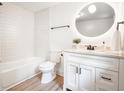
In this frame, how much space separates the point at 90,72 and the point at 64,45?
122 centimetres

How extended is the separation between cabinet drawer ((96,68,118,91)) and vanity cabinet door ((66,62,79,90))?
1.26ft

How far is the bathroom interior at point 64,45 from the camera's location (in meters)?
1.31

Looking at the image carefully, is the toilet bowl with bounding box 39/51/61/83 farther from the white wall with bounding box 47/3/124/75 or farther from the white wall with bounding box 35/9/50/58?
the white wall with bounding box 35/9/50/58

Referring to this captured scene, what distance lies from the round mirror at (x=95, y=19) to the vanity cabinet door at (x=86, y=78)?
85cm

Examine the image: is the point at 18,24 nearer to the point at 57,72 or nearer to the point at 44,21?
the point at 44,21

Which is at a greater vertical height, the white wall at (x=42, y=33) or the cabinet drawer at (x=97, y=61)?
the white wall at (x=42, y=33)

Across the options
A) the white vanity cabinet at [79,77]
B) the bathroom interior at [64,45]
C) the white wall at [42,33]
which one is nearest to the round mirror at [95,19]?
the bathroom interior at [64,45]

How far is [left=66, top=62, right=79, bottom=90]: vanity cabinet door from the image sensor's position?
5.13ft

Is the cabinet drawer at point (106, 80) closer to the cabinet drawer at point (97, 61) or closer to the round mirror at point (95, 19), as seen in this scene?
the cabinet drawer at point (97, 61)

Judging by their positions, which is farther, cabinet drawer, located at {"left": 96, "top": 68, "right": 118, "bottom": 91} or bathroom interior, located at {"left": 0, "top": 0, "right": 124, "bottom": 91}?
bathroom interior, located at {"left": 0, "top": 0, "right": 124, "bottom": 91}

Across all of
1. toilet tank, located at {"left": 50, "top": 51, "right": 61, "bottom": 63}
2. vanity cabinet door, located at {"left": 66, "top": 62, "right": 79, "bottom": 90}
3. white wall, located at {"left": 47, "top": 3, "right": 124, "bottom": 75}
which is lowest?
vanity cabinet door, located at {"left": 66, "top": 62, "right": 79, "bottom": 90}

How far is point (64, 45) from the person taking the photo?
2.44 meters

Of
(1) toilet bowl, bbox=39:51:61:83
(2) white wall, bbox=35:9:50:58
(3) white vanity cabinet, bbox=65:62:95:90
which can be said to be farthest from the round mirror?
(2) white wall, bbox=35:9:50:58

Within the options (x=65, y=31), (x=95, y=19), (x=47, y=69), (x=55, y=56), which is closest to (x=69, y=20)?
(x=65, y=31)
